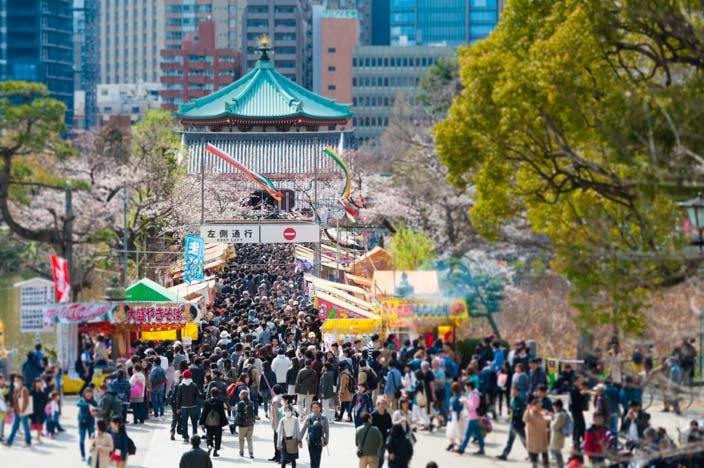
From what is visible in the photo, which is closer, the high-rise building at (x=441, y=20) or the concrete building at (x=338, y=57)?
the concrete building at (x=338, y=57)

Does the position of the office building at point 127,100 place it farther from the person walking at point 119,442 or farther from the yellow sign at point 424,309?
the person walking at point 119,442

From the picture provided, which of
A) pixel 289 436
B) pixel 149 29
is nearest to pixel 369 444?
pixel 289 436

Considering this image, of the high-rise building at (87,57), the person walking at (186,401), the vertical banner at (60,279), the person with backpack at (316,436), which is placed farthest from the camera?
the high-rise building at (87,57)

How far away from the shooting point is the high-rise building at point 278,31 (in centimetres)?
12862

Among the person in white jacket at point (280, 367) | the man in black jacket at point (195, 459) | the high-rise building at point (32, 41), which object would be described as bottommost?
the man in black jacket at point (195, 459)

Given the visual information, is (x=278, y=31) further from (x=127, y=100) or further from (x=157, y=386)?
(x=157, y=386)

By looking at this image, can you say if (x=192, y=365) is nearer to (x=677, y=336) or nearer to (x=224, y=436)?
(x=224, y=436)

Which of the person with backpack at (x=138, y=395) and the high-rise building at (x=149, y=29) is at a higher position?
the high-rise building at (x=149, y=29)

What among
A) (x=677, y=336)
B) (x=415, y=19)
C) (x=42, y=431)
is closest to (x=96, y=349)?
(x=42, y=431)

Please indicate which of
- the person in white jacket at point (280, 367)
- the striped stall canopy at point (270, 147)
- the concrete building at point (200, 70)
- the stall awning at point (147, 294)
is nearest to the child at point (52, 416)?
the person in white jacket at point (280, 367)

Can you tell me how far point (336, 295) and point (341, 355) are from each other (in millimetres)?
6347

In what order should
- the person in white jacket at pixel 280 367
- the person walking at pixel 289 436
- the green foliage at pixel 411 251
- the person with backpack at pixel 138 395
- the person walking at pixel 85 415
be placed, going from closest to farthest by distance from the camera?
the person walking at pixel 289 436
the person walking at pixel 85 415
the person with backpack at pixel 138 395
the person in white jacket at pixel 280 367
the green foliage at pixel 411 251

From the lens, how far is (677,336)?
14781 mm

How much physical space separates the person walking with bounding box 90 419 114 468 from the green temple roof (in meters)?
57.8
